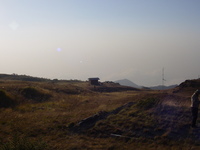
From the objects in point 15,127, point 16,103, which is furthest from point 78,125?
point 16,103

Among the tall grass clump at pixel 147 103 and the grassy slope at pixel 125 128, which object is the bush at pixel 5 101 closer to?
the grassy slope at pixel 125 128

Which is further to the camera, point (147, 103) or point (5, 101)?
point (5, 101)

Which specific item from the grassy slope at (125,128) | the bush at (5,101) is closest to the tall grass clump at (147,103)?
the grassy slope at (125,128)

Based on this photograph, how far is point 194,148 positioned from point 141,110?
5674 millimetres

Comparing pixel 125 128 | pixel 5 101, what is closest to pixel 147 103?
pixel 125 128

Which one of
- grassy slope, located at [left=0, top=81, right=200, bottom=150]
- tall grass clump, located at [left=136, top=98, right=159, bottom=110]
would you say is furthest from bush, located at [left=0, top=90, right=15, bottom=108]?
tall grass clump, located at [left=136, top=98, right=159, bottom=110]

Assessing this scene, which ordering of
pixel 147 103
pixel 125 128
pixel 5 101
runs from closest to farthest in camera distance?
pixel 125 128
pixel 147 103
pixel 5 101

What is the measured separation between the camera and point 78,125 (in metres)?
13.9

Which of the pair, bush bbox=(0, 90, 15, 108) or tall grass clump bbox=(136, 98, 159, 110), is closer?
tall grass clump bbox=(136, 98, 159, 110)

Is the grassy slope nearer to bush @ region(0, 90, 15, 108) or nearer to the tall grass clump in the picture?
the tall grass clump

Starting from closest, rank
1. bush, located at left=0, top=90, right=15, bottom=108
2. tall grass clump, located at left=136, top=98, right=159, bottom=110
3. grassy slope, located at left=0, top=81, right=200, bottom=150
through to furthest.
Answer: grassy slope, located at left=0, top=81, right=200, bottom=150
tall grass clump, located at left=136, top=98, right=159, bottom=110
bush, located at left=0, top=90, right=15, bottom=108

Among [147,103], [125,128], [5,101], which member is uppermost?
[147,103]

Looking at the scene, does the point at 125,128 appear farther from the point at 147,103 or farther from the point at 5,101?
the point at 5,101

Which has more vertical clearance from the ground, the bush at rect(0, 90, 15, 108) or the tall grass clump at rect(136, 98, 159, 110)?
the tall grass clump at rect(136, 98, 159, 110)
